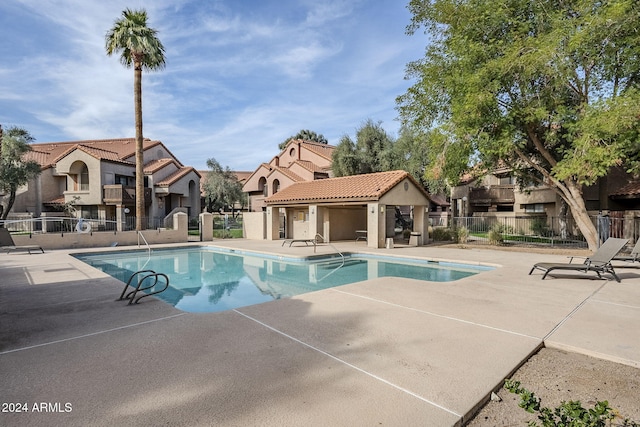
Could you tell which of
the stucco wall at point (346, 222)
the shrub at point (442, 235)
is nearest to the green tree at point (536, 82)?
the shrub at point (442, 235)

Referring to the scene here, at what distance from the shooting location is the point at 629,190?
2153 cm

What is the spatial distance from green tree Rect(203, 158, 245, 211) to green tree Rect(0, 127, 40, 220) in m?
14.8

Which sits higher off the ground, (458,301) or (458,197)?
(458,197)

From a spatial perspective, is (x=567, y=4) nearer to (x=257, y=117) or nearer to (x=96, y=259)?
(x=257, y=117)

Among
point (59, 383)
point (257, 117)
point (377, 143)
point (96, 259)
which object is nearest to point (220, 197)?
point (257, 117)

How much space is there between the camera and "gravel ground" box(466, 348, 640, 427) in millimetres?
3000

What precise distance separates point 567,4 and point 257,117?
19223 mm

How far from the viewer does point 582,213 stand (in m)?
15.3

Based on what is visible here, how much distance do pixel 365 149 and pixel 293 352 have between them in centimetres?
2622

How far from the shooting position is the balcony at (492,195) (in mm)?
30281

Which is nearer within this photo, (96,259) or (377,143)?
(96,259)

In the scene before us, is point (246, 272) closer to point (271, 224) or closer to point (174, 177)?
point (271, 224)

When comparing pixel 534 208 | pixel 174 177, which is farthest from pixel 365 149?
pixel 174 177

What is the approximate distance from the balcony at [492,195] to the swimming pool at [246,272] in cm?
2041
